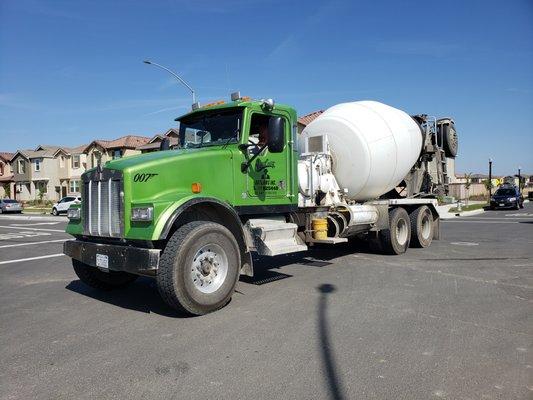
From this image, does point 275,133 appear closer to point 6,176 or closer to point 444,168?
point 444,168

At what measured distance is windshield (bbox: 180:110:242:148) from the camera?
699 cm

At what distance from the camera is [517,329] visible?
5.03 metres

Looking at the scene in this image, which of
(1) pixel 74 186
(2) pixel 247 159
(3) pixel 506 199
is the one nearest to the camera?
(2) pixel 247 159

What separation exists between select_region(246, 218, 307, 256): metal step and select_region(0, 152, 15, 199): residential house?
63281mm

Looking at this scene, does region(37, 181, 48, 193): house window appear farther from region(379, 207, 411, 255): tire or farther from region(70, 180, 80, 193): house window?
region(379, 207, 411, 255): tire

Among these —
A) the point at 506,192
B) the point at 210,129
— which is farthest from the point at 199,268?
the point at 506,192

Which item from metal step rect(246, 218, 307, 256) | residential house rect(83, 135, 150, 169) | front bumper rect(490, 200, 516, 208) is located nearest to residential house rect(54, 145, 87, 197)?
residential house rect(83, 135, 150, 169)

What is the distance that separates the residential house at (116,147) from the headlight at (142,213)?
4582cm

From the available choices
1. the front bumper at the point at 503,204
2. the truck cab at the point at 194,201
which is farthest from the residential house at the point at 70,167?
the truck cab at the point at 194,201

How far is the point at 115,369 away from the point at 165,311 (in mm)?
1903

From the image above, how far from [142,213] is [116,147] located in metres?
47.9

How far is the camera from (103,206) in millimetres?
6047

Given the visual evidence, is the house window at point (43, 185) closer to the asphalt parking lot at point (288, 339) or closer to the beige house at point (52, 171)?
the beige house at point (52, 171)

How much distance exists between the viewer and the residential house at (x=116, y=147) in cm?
4991
